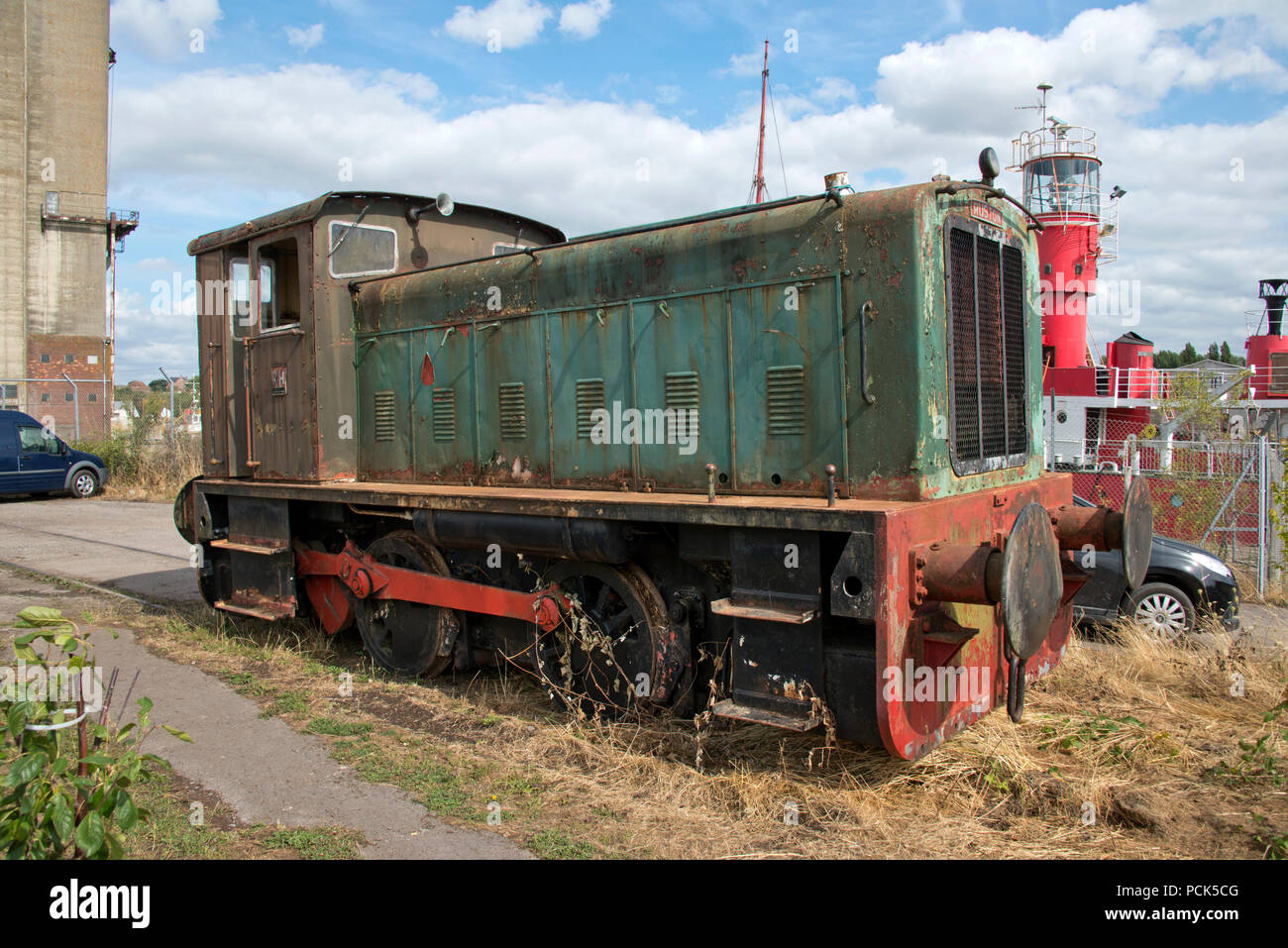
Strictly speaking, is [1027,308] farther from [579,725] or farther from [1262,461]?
[1262,461]

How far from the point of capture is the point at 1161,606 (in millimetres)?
7762

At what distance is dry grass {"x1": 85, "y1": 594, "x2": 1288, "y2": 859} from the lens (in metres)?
3.88

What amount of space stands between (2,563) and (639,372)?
457 inches

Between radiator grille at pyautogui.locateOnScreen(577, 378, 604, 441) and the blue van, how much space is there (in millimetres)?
21070

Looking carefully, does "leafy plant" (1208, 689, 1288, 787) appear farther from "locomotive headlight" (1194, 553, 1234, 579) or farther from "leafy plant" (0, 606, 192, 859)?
"leafy plant" (0, 606, 192, 859)

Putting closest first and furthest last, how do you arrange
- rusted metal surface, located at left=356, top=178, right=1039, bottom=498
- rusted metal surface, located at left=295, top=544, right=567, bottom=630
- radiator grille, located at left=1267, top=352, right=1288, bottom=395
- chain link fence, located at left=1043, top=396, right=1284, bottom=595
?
rusted metal surface, located at left=356, top=178, right=1039, bottom=498, rusted metal surface, located at left=295, top=544, right=567, bottom=630, chain link fence, located at left=1043, top=396, right=1284, bottom=595, radiator grille, located at left=1267, top=352, right=1288, bottom=395

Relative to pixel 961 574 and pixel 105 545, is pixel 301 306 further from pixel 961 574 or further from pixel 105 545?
pixel 105 545

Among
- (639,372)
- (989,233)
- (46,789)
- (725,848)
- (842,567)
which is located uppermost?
(989,233)

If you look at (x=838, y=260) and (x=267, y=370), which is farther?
(x=267, y=370)

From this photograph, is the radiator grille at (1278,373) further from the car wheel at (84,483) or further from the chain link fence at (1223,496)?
the car wheel at (84,483)

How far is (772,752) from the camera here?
4.92 metres

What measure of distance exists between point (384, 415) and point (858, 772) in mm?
4602

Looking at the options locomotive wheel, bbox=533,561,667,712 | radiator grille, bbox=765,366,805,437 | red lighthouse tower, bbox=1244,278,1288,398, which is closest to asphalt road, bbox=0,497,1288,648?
radiator grille, bbox=765,366,805,437

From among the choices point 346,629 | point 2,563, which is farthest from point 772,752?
point 2,563
